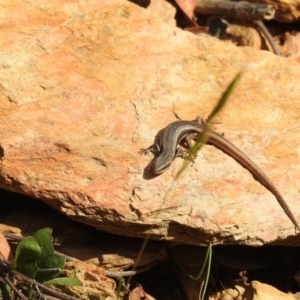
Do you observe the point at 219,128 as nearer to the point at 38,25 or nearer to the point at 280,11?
the point at 38,25

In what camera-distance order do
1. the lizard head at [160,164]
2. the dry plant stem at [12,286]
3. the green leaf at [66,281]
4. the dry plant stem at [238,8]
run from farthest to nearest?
the dry plant stem at [238,8] < the lizard head at [160,164] < the green leaf at [66,281] < the dry plant stem at [12,286]

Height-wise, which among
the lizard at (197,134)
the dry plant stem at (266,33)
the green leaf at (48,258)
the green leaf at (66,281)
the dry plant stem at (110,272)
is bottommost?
the dry plant stem at (110,272)

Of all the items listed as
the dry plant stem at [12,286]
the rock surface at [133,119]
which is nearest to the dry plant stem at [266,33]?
the rock surface at [133,119]

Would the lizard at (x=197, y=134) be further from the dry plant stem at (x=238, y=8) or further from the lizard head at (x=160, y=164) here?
the dry plant stem at (x=238, y=8)

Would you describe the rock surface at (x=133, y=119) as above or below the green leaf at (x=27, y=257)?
above

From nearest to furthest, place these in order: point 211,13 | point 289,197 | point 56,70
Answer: point 289,197
point 56,70
point 211,13

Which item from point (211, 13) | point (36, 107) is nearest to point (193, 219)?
point (36, 107)

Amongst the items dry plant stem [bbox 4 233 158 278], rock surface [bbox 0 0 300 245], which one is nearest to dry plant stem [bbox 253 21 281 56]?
rock surface [bbox 0 0 300 245]
